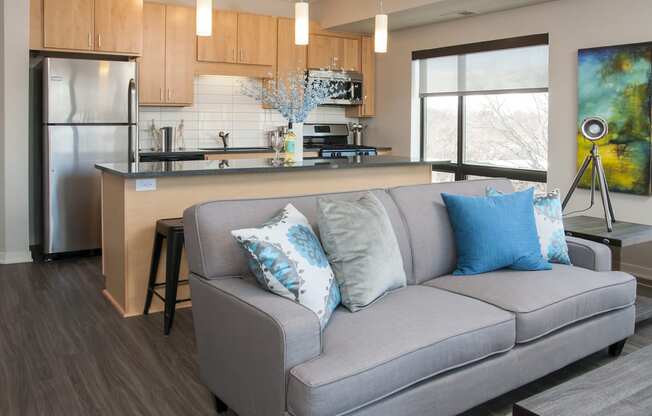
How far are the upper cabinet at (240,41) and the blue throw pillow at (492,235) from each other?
395cm

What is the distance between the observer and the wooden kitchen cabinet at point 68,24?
5.22m

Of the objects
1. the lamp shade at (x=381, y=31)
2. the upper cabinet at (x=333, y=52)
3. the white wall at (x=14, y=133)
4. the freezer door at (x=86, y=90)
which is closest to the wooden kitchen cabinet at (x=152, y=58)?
the freezer door at (x=86, y=90)

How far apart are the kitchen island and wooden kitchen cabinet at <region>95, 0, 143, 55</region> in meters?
1.84

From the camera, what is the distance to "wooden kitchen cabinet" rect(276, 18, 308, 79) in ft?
22.2

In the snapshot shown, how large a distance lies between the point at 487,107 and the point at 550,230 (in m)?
3.17

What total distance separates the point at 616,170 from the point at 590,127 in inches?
30.2

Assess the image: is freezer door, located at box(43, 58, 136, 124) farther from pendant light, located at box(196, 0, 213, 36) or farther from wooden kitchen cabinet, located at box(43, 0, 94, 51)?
pendant light, located at box(196, 0, 213, 36)

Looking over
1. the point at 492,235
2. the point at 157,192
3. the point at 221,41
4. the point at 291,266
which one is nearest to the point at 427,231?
the point at 492,235

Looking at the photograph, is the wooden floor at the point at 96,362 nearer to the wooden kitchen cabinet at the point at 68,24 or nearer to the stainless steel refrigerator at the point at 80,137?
the stainless steel refrigerator at the point at 80,137

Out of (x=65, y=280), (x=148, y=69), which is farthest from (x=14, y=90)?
(x=65, y=280)

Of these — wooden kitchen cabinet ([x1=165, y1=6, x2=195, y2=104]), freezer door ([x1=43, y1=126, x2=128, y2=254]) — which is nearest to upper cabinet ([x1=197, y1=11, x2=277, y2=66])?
wooden kitchen cabinet ([x1=165, y1=6, x2=195, y2=104])

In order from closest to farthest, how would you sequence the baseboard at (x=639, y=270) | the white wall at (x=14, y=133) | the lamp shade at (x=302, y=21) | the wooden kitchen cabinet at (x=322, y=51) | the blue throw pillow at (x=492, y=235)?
the blue throw pillow at (x=492, y=235) < the lamp shade at (x=302, y=21) < the baseboard at (x=639, y=270) < the white wall at (x=14, y=133) < the wooden kitchen cabinet at (x=322, y=51)

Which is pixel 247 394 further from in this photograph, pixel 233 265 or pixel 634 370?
pixel 634 370

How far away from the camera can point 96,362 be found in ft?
10.2
